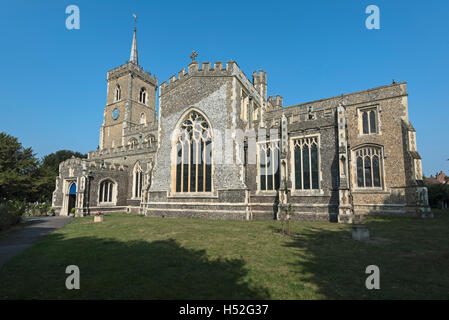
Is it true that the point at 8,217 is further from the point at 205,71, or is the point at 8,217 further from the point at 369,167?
the point at 369,167

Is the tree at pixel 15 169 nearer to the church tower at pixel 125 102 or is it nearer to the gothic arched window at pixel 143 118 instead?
the church tower at pixel 125 102

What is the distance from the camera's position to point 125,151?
1206 inches

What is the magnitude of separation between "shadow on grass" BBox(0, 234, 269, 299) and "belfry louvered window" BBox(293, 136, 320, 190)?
40.9ft

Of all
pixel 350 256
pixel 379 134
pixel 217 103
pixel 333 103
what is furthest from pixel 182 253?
pixel 333 103

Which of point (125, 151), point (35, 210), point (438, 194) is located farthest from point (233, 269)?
point (438, 194)

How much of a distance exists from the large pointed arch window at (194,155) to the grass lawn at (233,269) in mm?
10606

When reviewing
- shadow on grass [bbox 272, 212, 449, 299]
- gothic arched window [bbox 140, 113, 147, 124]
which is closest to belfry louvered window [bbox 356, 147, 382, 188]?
shadow on grass [bbox 272, 212, 449, 299]

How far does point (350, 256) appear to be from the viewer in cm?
699

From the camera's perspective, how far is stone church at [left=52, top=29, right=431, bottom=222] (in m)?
17.2

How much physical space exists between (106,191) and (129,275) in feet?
80.8

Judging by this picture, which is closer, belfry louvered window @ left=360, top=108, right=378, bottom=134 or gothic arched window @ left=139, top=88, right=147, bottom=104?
belfry louvered window @ left=360, top=108, right=378, bottom=134

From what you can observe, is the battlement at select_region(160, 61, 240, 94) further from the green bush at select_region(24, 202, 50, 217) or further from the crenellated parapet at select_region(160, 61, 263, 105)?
the green bush at select_region(24, 202, 50, 217)

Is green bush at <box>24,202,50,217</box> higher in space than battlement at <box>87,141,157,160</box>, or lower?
lower

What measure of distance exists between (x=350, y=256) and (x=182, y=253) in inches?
202
